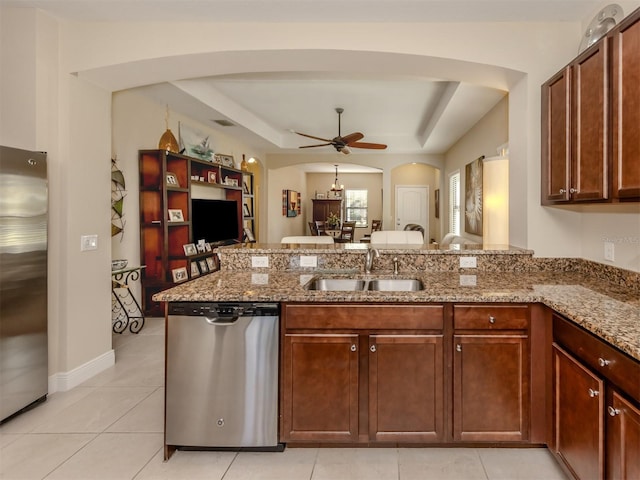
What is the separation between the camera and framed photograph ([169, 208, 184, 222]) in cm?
461

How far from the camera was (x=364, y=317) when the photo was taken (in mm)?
1990

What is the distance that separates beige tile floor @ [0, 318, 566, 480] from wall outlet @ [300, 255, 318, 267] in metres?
1.14

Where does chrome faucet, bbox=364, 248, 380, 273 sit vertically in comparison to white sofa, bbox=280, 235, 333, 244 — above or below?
below

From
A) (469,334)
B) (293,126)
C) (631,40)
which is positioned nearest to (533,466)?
(469,334)

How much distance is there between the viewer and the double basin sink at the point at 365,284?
8.09ft

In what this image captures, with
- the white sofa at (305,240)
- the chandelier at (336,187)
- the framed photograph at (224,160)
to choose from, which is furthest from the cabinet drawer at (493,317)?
the chandelier at (336,187)

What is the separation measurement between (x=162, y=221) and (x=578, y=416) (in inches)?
160

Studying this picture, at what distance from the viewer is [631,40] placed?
5.65 feet

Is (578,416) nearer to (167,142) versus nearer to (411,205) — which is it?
(167,142)

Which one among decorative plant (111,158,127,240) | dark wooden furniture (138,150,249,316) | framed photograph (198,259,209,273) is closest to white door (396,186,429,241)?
framed photograph (198,259,209,273)

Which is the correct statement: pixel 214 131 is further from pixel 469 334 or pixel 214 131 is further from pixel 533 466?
pixel 533 466

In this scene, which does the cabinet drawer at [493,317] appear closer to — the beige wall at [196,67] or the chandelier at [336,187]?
the beige wall at [196,67]

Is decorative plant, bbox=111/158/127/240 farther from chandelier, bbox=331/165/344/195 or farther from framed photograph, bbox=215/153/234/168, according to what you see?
chandelier, bbox=331/165/344/195

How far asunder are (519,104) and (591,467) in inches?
89.9
